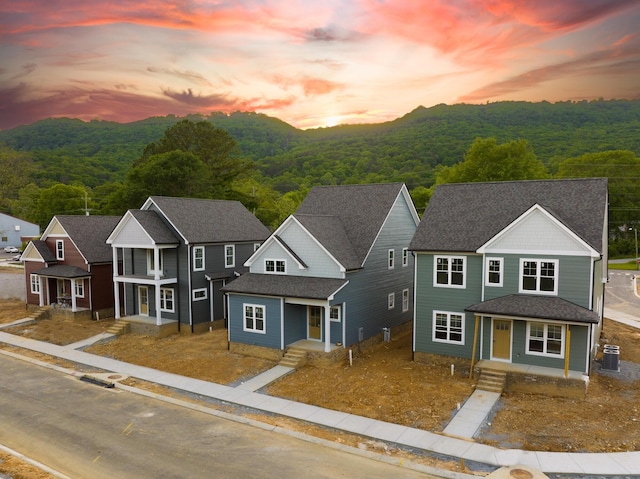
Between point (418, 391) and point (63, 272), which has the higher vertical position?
point (63, 272)

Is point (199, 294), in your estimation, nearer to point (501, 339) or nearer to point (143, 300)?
point (143, 300)

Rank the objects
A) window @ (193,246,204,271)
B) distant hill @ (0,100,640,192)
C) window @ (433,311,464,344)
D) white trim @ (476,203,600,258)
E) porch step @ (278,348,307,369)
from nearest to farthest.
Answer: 1. white trim @ (476,203,600,258)
2. window @ (433,311,464,344)
3. porch step @ (278,348,307,369)
4. window @ (193,246,204,271)
5. distant hill @ (0,100,640,192)

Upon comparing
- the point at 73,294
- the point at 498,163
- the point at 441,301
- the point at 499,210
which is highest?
the point at 498,163

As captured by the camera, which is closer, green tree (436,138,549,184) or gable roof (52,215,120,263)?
gable roof (52,215,120,263)

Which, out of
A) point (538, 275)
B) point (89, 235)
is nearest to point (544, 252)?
point (538, 275)

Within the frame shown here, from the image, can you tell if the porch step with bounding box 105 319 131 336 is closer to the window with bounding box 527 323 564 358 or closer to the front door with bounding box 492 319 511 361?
the front door with bounding box 492 319 511 361

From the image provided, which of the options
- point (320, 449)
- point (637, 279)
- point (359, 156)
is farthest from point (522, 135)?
point (320, 449)

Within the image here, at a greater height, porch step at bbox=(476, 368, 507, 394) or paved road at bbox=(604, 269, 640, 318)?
porch step at bbox=(476, 368, 507, 394)

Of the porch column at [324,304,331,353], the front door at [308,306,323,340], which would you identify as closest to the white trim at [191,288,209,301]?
the front door at [308,306,323,340]
